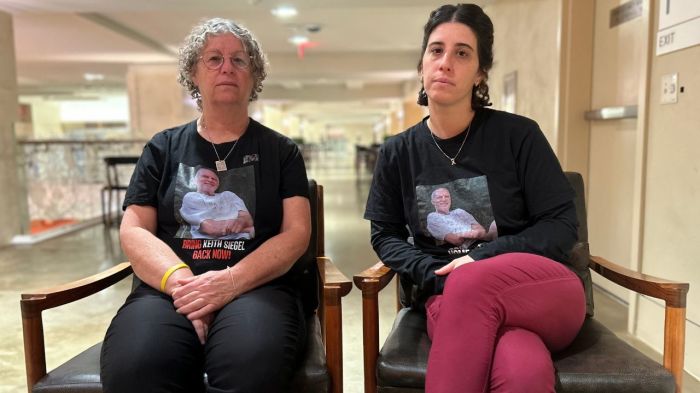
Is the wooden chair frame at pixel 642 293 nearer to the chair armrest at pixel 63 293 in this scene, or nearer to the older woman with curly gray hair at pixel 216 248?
the older woman with curly gray hair at pixel 216 248

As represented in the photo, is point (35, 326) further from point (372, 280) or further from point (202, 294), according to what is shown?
point (372, 280)

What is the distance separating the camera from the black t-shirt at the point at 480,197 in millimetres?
1389

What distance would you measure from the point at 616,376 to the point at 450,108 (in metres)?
0.81

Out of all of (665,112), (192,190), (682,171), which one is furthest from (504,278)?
(665,112)

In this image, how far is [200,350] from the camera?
130cm

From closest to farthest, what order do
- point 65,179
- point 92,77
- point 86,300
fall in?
point 86,300 < point 65,179 < point 92,77

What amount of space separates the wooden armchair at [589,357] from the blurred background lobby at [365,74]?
810 mm

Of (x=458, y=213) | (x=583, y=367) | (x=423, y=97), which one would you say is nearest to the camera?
(x=583, y=367)

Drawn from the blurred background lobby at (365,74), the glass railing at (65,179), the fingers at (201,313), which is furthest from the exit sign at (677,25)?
the glass railing at (65,179)

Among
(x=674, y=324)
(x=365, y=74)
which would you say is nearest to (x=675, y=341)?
(x=674, y=324)

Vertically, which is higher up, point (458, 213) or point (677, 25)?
point (677, 25)

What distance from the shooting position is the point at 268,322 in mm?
1294

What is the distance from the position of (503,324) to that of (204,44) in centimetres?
115

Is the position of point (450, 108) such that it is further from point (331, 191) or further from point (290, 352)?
point (331, 191)
